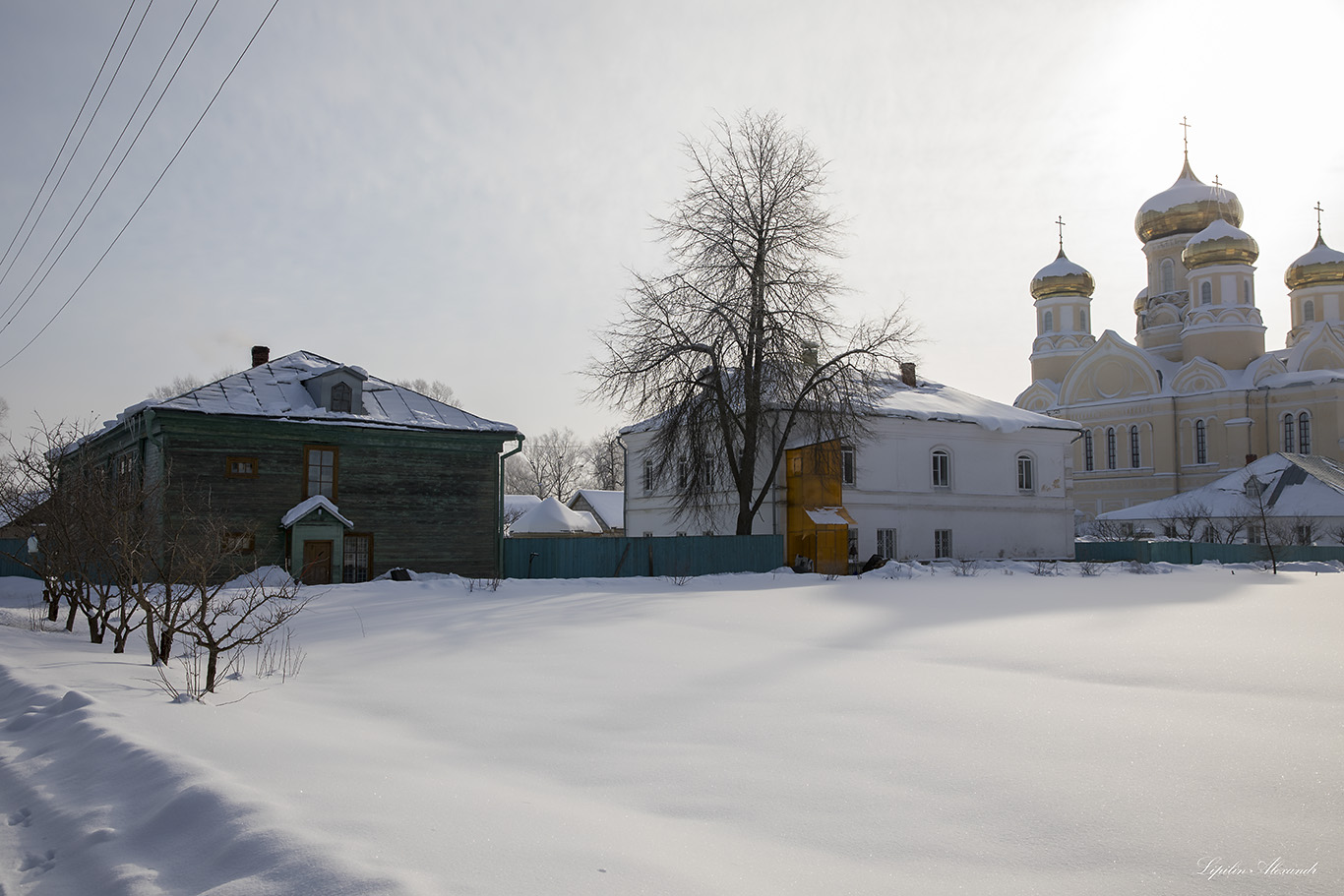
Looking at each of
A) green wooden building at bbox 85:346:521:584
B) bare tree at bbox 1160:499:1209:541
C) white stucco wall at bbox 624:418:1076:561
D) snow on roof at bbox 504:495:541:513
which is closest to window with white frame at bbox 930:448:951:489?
white stucco wall at bbox 624:418:1076:561

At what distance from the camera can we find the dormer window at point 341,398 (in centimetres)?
2295

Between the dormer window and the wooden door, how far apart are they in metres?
3.26

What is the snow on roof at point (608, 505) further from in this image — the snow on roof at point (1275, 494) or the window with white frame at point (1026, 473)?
the snow on roof at point (1275, 494)

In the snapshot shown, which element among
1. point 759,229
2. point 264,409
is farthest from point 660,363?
point 264,409

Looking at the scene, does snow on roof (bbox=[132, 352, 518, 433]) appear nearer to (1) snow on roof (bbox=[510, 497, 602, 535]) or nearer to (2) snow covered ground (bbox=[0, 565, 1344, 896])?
(2) snow covered ground (bbox=[0, 565, 1344, 896])

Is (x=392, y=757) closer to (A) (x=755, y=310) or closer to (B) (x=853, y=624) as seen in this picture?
(B) (x=853, y=624)

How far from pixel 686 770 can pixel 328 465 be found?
19085 mm

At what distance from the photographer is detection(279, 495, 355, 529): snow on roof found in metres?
21.4

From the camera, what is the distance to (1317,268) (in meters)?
55.1

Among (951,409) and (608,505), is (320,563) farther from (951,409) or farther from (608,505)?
(608,505)

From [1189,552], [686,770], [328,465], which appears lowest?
[686,770]

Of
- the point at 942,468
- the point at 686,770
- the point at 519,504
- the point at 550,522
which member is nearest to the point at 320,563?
the point at 686,770

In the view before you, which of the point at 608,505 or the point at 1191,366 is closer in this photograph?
the point at 1191,366

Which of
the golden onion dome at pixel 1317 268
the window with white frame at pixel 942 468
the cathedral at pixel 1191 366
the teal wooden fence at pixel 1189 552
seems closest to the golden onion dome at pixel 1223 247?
the cathedral at pixel 1191 366
